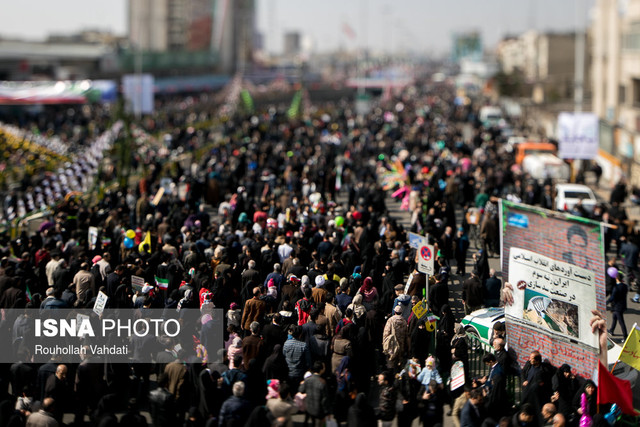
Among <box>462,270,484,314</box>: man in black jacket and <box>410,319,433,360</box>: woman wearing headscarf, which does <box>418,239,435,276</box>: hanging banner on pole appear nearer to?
<box>462,270,484,314</box>: man in black jacket

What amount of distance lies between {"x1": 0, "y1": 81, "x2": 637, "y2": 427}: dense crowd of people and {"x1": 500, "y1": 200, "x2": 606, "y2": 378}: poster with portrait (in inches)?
14.7

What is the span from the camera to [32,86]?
51.8m

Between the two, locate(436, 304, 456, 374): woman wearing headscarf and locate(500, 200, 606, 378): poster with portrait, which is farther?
locate(436, 304, 456, 374): woman wearing headscarf

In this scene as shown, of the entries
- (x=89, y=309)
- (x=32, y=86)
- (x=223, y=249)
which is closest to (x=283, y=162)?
(x=223, y=249)

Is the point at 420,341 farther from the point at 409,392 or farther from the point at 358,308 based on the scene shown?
the point at 409,392

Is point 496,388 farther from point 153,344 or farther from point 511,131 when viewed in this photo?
point 511,131

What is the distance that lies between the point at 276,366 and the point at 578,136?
18835mm

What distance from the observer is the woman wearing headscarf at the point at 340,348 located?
1048 centimetres

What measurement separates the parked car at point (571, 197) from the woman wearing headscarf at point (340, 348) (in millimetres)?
12965

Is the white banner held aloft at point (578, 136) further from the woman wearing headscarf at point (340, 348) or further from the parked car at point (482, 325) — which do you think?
the woman wearing headscarf at point (340, 348)

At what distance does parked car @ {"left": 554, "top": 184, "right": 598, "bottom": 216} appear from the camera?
22547mm

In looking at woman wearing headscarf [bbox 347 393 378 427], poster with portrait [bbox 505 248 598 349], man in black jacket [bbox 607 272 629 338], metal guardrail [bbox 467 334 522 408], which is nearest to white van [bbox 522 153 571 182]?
man in black jacket [bbox 607 272 629 338]

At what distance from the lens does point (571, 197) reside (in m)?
23.0

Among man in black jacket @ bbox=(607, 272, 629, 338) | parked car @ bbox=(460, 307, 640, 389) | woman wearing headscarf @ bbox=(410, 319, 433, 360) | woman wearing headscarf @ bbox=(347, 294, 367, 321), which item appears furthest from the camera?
man in black jacket @ bbox=(607, 272, 629, 338)
